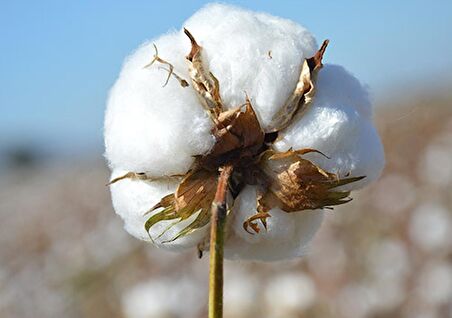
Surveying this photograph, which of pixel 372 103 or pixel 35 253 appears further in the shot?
pixel 35 253

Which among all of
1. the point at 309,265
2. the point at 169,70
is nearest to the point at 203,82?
the point at 169,70

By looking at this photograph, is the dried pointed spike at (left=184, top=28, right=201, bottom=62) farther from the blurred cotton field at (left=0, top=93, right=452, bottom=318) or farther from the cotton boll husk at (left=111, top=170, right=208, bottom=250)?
the blurred cotton field at (left=0, top=93, right=452, bottom=318)

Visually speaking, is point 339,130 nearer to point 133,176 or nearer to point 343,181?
point 343,181

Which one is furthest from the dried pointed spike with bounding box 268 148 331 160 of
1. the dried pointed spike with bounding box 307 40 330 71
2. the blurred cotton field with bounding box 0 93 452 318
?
the blurred cotton field with bounding box 0 93 452 318

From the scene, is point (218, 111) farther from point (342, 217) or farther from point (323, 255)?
point (342, 217)

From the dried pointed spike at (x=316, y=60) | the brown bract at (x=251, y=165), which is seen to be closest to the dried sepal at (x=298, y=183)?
the brown bract at (x=251, y=165)

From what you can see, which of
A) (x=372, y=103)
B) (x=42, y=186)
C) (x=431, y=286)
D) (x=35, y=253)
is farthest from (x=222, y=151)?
(x=42, y=186)

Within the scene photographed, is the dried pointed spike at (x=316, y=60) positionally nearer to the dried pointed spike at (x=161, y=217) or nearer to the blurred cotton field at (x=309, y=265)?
the dried pointed spike at (x=161, y=217)
